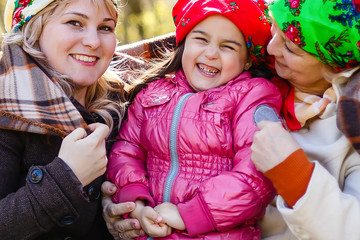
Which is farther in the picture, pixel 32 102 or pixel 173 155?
pixel 173 155

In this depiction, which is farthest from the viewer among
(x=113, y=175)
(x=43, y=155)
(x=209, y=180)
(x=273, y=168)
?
(x=113, y=175)

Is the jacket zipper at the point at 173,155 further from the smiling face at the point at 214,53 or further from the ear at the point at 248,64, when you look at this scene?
the ear at the point at 248,64

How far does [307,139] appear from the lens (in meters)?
2.18

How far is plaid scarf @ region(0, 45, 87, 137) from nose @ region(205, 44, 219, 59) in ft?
2.49

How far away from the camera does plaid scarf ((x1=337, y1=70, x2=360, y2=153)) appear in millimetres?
1816

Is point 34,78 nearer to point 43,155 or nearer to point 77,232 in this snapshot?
point 43,155

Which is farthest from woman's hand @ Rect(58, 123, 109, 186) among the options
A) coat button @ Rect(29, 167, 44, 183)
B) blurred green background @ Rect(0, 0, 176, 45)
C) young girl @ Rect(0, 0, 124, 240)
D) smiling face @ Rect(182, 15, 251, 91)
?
blurred green background @ Rect(0, 0, 176, 45)

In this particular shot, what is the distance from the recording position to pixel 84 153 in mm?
2016

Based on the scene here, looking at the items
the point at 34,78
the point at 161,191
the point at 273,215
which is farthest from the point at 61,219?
the point at 273,215

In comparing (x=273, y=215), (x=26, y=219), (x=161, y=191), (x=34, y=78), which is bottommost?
(x=273, y=215)

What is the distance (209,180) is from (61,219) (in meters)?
0.69

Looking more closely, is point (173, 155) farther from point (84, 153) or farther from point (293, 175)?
Result: point (293, 175)

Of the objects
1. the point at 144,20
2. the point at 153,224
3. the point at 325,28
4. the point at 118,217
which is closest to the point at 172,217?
the point at 153,224

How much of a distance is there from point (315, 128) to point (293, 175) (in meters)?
0.43
